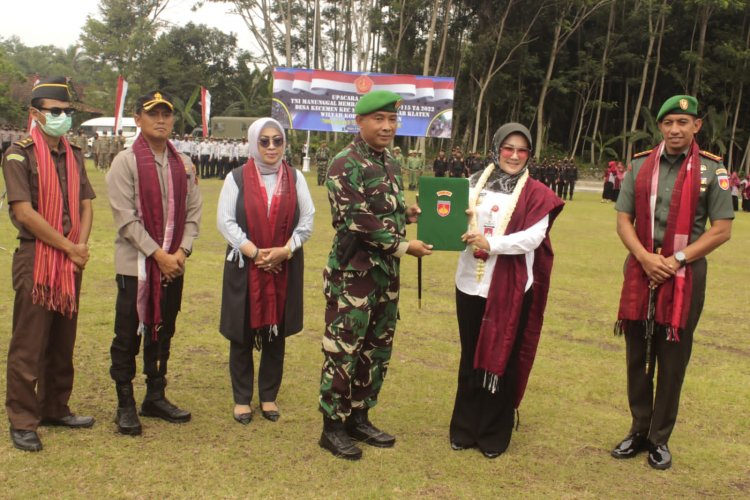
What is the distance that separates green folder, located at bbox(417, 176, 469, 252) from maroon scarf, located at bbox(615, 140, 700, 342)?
1035mm

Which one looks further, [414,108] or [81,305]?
[414,108]

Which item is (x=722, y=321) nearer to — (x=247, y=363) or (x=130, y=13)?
(x=247, y=363)

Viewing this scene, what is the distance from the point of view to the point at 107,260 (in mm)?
8883

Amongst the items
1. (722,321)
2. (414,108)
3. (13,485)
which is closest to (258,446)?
(13,485)

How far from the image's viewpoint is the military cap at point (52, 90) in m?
3.73

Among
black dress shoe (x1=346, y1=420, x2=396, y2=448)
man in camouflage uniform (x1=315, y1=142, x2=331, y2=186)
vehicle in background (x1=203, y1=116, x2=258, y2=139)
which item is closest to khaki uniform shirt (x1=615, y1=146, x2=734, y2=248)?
black dress shoe (x1=346, y1=420, x2=396, y2=448)

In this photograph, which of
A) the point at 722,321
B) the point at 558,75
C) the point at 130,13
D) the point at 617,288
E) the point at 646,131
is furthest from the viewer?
the point at 130,13

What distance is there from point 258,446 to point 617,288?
6064 millimetres

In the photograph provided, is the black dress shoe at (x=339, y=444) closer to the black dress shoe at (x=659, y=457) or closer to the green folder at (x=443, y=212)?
the green folder at (x=443, y=212)

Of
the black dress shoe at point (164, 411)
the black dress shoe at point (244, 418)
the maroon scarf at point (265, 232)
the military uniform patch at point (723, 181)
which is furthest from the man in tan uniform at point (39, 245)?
the military uniform patch at point (723, 181)

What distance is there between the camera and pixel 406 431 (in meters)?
4.09

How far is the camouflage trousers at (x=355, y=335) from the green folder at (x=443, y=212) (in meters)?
0.34

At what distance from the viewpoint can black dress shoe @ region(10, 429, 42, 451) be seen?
3564mm

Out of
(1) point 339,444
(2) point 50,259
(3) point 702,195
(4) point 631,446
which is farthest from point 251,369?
(3) point 702,195
